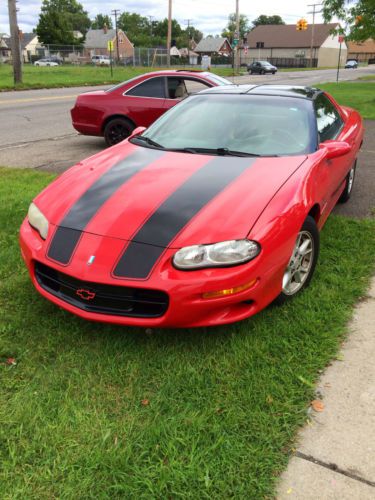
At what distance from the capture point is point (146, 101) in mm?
7859

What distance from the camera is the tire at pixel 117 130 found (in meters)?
7.99

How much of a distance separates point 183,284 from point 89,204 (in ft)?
3.03

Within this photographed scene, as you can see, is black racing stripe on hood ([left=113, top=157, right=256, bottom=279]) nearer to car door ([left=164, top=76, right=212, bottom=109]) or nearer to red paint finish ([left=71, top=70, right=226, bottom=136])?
red paint finish ([left=71, top=70, right=226, bottom=136])

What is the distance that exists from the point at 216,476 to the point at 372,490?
0.64 meters

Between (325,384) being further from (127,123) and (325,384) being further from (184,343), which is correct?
(127,123)

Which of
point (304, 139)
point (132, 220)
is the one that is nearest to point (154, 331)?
point (132, 220)

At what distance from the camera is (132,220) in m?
2.73

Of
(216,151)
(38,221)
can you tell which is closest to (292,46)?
(216,151)

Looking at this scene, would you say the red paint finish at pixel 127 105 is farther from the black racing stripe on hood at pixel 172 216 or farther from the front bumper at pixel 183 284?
the front bumper at pixel 183 284

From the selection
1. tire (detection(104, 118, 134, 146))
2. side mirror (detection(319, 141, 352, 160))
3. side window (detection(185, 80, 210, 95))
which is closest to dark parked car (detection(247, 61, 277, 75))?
side window (detection(185, 80, 210, 95))

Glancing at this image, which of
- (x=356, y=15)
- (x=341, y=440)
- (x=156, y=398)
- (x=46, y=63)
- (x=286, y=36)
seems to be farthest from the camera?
(x=286, y=36)

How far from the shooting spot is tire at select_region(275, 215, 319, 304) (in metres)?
3.07

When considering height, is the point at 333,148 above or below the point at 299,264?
above

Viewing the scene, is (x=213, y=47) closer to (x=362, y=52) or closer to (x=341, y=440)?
(x=362, y=52)
